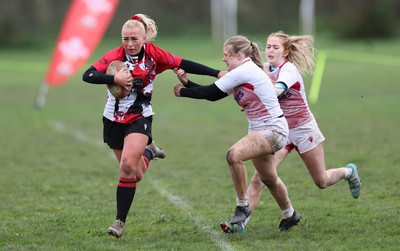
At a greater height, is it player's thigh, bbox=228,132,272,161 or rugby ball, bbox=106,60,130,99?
rugby ball, bbox=106,60,130,99

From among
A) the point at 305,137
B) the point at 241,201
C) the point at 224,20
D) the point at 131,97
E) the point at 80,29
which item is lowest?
the point at 224,20

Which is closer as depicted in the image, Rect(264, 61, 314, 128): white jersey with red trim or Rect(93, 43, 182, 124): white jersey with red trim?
Rect(93, 43, 182, 124): white jersey with red trim

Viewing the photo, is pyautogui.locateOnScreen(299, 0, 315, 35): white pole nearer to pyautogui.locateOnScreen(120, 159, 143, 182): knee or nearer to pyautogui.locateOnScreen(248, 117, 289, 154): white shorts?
pyautogui.locateOnScreen(248, 117, 289, 154): white shorts

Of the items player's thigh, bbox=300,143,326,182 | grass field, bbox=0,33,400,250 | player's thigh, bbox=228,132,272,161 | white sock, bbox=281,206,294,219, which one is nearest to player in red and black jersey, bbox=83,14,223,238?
grass field, bbox=0,33,400,250

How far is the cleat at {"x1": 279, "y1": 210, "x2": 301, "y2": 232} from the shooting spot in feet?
24.6

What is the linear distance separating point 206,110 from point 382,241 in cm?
1544

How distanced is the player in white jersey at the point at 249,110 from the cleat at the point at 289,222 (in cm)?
37

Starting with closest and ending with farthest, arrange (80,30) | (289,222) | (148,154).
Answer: (289,222) → (148,154) → (80,30)

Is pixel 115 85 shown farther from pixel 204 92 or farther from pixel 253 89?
pixel 253 89

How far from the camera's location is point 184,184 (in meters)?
10.8

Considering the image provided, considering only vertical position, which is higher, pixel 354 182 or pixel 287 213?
pixel 287 213

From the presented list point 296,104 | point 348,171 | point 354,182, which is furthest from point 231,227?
point 354,182

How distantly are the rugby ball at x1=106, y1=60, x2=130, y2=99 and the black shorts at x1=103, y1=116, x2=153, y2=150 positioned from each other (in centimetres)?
30

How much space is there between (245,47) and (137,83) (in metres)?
1.01
